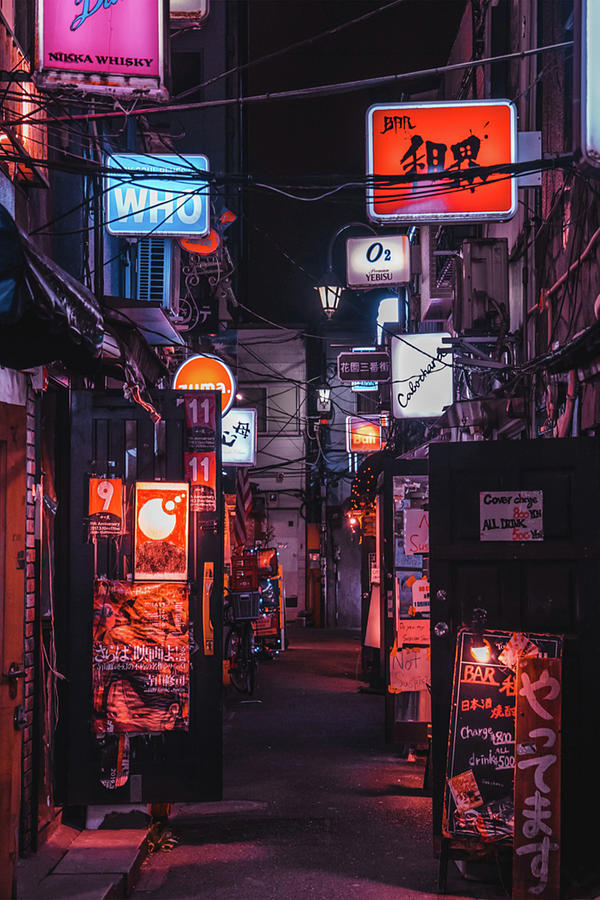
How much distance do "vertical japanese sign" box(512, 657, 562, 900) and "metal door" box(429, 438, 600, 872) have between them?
477 mm

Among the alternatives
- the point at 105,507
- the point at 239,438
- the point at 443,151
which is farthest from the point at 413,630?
the point at 239,438

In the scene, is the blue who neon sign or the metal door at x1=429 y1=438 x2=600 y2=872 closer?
the metal door at x1=429 y1=438 x2=600 y2=872

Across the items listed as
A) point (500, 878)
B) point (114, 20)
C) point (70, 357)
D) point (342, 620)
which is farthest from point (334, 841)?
point (342, 620)

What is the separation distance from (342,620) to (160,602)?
114ft

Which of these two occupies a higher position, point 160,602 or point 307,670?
point 160,602

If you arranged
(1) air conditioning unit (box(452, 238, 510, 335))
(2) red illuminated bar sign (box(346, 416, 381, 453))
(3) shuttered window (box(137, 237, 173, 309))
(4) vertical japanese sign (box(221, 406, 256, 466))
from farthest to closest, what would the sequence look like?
1. (2) red illuminated bar sign (box(346, 416, 381, 453))
2. (4) vertical japanese sign (box(221, 406, 256, 466))
3. (3) shuttered window (box(137, 237, 173, 309))
4. (1) air conditioning unit (box(452, 238, 510, 335))

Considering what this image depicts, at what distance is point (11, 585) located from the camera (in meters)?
7.67

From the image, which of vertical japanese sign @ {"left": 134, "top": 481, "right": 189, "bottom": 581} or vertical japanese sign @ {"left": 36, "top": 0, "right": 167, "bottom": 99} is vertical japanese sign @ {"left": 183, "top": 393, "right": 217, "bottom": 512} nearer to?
vertical japanese sign @ {"left": 134, "top": 481, "right": 189, "bottom": 581}

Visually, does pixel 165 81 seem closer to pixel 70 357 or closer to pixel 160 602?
pixel 70 357

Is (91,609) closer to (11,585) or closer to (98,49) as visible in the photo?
(11,585)

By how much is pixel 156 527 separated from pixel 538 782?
11.9 feet

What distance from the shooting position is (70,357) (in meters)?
6.72

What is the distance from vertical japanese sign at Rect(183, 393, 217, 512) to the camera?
902 centimetres

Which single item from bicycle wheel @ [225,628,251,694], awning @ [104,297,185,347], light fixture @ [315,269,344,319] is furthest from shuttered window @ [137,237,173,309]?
bicycle wheel @ [225,628,251,694]
